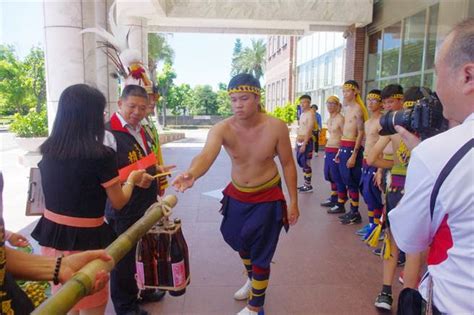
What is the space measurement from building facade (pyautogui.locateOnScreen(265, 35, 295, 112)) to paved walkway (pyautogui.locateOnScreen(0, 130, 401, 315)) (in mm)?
17535

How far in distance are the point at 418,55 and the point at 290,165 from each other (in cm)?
626

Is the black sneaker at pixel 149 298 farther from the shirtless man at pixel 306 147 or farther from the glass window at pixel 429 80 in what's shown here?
the glass window at pixel 429 80

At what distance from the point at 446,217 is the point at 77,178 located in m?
1.66

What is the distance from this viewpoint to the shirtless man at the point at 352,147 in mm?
5086

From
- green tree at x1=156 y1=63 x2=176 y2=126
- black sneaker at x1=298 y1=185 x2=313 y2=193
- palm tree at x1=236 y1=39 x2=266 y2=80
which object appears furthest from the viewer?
palm tree at x1=236 y1=39 x2=266 y2=80

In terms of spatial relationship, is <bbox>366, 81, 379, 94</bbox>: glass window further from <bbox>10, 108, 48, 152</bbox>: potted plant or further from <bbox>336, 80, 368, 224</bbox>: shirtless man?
<bbox>10, 108, 48, 152</bbox>: potted plant

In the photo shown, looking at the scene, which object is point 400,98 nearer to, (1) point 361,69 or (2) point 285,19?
(2) point 285,19

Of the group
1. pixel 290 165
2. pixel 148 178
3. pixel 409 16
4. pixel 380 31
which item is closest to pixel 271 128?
pixel 290 165

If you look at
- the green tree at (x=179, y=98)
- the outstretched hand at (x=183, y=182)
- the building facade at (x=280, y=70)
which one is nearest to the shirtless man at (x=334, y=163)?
the outstretched hand at (x=183, y=182)

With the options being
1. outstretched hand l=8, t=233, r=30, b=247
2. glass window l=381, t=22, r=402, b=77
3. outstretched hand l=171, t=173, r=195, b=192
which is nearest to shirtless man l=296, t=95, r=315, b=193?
glass window l=381, t=22, r=402, b=77

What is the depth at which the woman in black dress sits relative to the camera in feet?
6.29

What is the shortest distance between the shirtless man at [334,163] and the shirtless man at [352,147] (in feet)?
0.90

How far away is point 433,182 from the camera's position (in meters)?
1.03

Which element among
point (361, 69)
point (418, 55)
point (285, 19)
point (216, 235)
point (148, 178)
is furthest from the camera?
point (361, 69)
